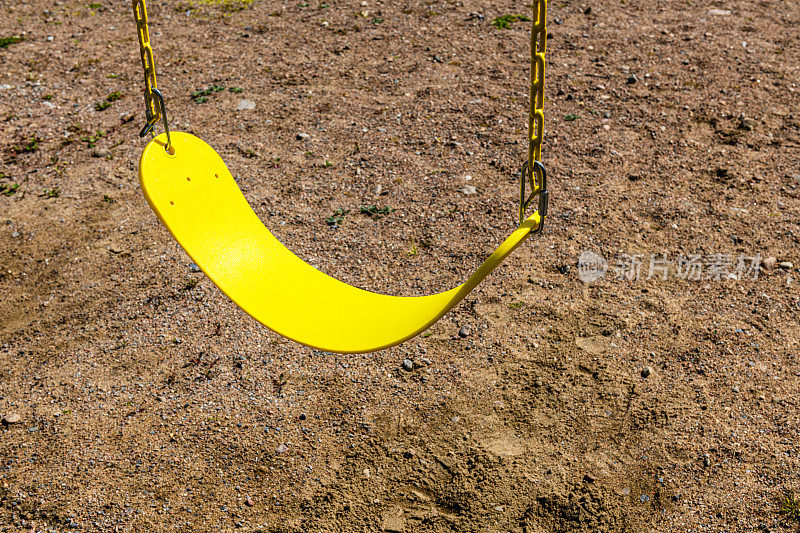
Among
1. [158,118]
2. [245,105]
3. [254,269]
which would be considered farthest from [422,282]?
[245,105]

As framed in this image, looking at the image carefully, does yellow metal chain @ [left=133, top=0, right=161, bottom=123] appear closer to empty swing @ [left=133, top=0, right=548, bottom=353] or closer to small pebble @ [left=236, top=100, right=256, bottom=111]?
empty swing @ [left=133, top=0, right=548, bottom=353]

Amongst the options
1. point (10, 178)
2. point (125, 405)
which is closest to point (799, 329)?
point (125, 405)

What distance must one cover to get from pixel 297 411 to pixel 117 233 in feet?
5.10

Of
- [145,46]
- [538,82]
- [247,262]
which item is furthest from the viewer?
[247,262]

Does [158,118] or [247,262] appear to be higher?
[158,118]

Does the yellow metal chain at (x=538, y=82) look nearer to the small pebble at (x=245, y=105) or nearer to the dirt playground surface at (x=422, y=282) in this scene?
the dirt playground surface at (x=422, y=282)

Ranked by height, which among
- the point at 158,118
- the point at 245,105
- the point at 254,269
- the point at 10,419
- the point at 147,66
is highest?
the point at 147,66

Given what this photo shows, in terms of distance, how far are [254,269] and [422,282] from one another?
1.13m

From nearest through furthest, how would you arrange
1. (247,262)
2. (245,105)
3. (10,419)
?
(247,262)
(10,419)
(245,105)

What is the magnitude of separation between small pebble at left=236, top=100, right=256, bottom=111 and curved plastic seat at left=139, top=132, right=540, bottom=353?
2193mm

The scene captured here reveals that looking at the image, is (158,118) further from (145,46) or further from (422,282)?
(422,282)

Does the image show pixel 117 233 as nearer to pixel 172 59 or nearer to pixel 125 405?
pixel 125 405

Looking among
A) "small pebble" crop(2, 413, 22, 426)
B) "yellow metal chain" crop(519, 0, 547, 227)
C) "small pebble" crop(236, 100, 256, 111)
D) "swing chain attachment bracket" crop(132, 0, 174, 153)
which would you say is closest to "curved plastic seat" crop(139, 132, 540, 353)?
"swing chain attachment bracket" crop(132, 0, 174, 153)

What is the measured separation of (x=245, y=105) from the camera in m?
Result: 4.73
